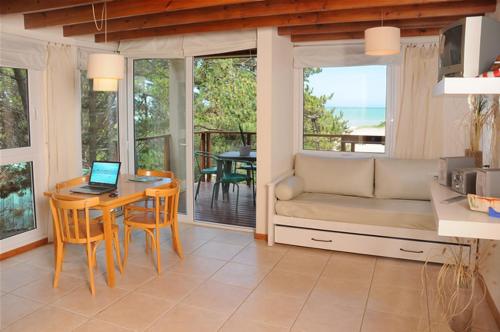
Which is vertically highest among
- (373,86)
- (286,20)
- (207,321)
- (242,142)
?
(286,20)

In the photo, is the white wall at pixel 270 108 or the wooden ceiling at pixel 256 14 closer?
the wooden ceiling at pixel 256 14

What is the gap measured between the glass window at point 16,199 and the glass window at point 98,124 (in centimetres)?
75

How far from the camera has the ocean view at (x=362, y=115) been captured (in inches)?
197

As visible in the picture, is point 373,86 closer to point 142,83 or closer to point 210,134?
point 142,83

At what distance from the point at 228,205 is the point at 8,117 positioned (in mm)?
3083

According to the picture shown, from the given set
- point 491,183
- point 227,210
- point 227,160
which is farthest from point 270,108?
point 491,183

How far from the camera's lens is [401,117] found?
4.72 meters

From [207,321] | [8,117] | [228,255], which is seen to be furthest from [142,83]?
[207,321]

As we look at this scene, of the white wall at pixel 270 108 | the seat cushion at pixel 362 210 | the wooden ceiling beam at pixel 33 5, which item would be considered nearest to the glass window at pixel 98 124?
the wooden ceiling beam at pixel 33 5

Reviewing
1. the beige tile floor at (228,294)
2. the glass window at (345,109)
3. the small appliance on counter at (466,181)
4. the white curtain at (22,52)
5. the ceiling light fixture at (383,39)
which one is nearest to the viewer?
the small appliance on counter at (466,181)

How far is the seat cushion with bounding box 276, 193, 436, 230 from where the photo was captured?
13.0 ft

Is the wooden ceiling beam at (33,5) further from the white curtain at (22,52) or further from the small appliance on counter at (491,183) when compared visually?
→ the small appliance on counter at (491,183)

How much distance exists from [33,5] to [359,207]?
329cm

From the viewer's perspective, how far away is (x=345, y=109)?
16.9ft
